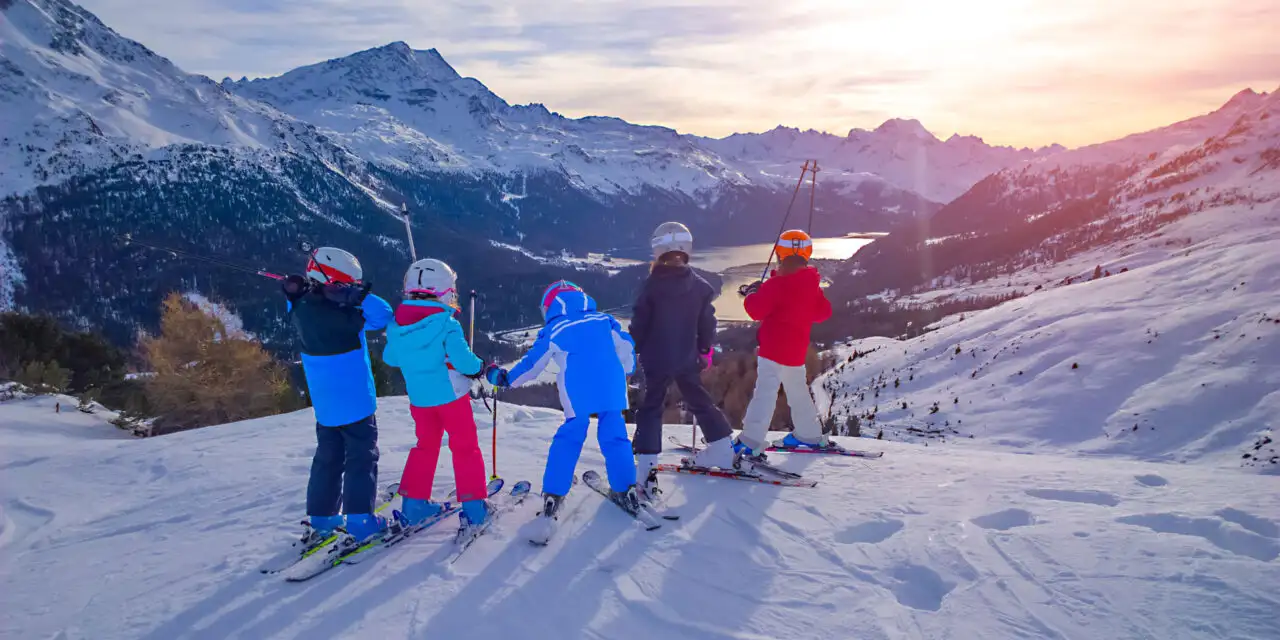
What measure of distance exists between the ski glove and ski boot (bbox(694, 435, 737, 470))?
2373mm

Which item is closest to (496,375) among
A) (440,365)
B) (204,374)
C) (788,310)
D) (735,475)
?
(440,365)

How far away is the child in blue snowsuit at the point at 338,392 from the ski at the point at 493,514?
72 cm

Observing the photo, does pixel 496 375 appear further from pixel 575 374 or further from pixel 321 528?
pixel 321 528

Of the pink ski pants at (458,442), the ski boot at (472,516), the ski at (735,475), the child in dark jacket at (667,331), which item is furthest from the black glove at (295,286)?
the ski at (735,475)

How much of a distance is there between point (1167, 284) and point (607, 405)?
15.9 metres

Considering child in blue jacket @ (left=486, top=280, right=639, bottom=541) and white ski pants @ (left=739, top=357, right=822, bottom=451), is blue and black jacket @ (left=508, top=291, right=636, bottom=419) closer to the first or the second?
child in blue jacket @ (left=486, top=280, right=639, bottom=541)

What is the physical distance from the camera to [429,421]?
5.04m

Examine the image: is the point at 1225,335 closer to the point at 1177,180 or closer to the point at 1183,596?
the point at 1183,596

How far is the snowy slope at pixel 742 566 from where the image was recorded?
370 centimetres

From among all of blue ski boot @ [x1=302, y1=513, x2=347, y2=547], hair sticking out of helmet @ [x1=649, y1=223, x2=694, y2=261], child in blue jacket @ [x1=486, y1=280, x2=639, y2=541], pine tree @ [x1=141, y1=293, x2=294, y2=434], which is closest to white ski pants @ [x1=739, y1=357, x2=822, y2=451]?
hair sticking out of helmet @ [x1=649, y1=223, x2=694, y2=261]

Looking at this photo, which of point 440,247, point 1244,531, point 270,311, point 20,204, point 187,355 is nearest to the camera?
point 1244,531

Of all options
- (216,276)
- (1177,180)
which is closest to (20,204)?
(216,276)

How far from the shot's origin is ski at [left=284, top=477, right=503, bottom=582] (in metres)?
4.42

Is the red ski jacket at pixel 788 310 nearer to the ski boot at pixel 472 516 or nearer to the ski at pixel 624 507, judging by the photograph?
the ski at pixel 624 507
